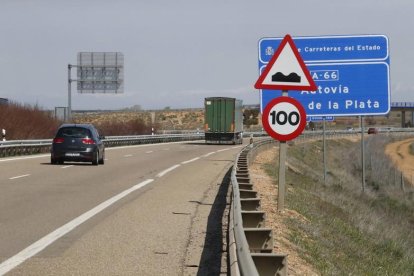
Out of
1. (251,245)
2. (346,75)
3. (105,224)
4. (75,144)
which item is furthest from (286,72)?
(75,144)

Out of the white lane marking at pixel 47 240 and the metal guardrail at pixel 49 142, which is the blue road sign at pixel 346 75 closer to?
the white lane marking at pixel 47 240

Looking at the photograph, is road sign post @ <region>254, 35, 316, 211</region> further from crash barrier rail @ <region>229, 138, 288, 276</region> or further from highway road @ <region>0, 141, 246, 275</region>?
highway road @ <region>0, 141, 246, 275</region>

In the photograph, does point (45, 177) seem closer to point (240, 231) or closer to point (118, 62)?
point (240, 231)

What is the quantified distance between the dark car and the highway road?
5656 mm

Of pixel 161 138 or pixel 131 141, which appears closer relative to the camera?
pixel 131 141

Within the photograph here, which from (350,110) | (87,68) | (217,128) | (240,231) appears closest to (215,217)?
(240,231)

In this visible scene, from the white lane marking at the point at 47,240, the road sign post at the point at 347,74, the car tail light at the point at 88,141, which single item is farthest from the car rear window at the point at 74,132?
the white lane marking at the point at 47,240

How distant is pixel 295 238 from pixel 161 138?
53.1 meters

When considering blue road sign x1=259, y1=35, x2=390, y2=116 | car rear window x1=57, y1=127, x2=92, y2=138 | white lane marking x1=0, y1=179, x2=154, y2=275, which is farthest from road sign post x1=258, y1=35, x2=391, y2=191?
car rear window x1=57, y1=127, x2=92, y2=138

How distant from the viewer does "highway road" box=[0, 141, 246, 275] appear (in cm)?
737

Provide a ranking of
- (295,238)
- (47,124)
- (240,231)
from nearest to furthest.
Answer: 1. (240,231)
2. (295,238)
3. (47,124)

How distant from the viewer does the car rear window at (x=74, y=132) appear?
25.4 meters

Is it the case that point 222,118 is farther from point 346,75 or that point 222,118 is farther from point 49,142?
point 346,75

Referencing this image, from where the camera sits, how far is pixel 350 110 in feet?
61.8
